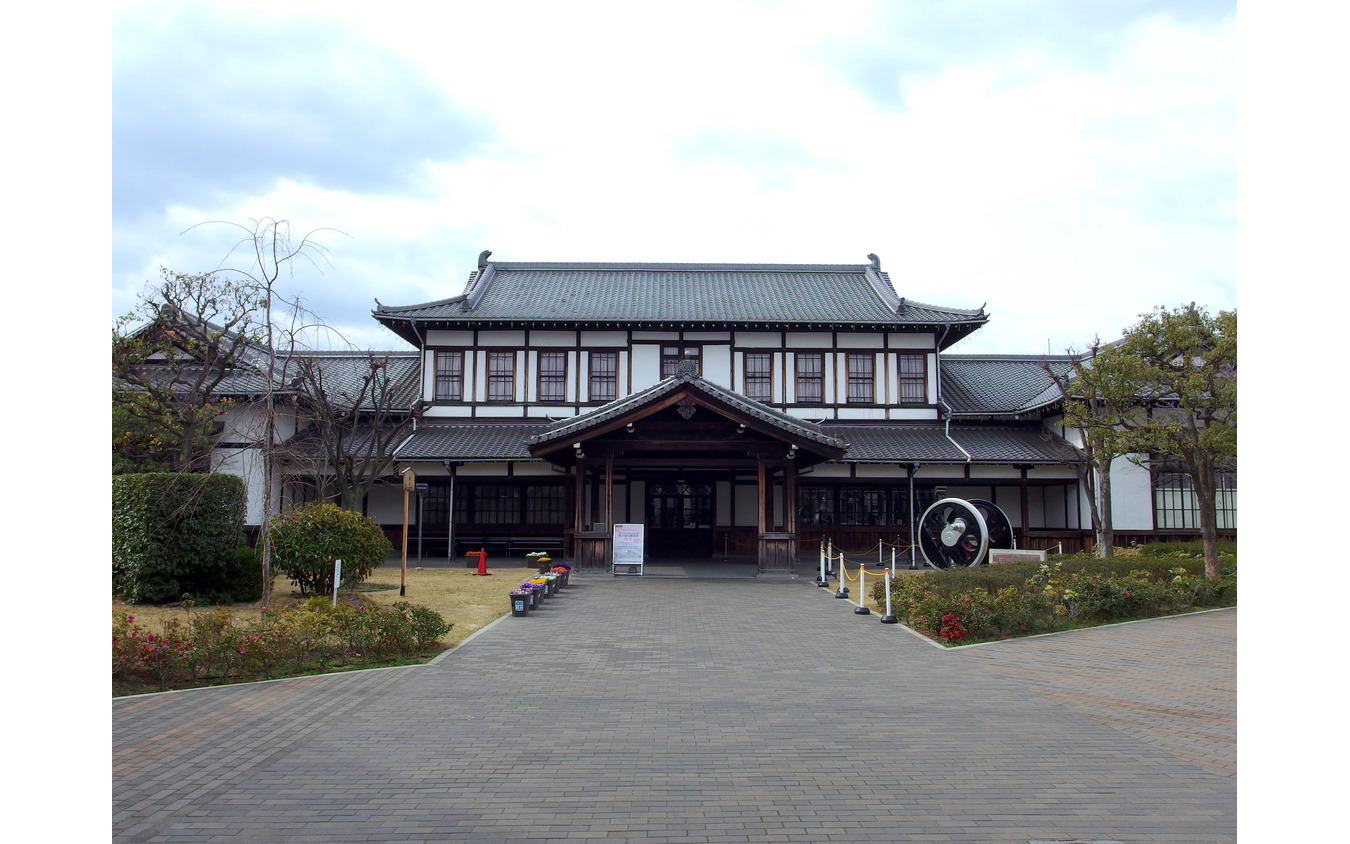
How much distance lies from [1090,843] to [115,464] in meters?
21.6

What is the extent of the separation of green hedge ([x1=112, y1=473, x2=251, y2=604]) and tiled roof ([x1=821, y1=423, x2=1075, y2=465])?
17.6 meters

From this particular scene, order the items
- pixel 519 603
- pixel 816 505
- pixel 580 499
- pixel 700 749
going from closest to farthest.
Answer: pixel 700 749 → pixel 519 603 → pixel 580 499 → pixel 816 505

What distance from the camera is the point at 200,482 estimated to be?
48.2 feet

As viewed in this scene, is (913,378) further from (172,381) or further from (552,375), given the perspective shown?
(172,381)

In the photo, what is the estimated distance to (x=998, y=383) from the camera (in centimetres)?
3234

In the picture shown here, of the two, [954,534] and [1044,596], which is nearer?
[1044,596]

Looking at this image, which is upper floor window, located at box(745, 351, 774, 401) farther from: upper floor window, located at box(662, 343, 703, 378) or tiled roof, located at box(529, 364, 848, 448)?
tiled roof, located at box(529, 364, 848, 448)

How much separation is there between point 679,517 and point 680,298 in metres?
8.41

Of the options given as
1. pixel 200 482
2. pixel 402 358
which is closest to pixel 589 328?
pixel 402 358

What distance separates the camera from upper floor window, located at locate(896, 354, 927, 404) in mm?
29953

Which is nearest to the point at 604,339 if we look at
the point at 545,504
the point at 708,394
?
the point at 545,504

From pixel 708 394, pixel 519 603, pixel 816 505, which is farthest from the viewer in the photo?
pixel 816 505

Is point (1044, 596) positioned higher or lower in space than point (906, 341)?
lower

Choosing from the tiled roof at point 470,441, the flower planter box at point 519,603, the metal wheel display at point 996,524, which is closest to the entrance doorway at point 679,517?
the tiled roof at point 470,441
